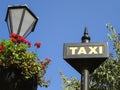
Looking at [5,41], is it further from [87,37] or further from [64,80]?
[64,80]

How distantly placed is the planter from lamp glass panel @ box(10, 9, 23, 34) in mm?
824

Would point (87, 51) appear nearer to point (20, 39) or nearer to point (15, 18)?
point (20, 39)

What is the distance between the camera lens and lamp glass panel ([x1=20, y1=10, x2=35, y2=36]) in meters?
6.03

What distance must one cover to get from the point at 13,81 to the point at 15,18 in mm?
1275

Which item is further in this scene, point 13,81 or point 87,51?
point 13,81

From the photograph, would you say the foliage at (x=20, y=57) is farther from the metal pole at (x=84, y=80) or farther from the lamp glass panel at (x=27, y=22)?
the metal pole at (x=84, y=80)

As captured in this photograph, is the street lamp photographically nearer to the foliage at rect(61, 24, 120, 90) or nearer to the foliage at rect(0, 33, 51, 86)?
the foliage at rect(0, 33, 51, 86)

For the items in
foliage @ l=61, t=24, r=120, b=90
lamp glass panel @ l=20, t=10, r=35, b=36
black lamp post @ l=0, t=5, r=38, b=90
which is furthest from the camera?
foliage @ l=61, t=24, r=120, b=90

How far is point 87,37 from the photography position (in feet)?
16.1

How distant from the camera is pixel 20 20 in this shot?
6.04 meters

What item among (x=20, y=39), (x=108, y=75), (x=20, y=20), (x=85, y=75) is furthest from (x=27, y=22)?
(x=108, y=75)

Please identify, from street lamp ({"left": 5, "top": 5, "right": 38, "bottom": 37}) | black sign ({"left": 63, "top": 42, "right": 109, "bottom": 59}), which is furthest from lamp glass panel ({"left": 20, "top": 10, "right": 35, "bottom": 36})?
black sign ({"left": 63, "top": 42, "right": 109, "bottom": 59})

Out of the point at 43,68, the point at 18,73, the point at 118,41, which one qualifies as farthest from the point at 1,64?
the point at 118,41

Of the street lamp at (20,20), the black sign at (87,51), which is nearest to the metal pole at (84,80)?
the black sign at (87,51)
